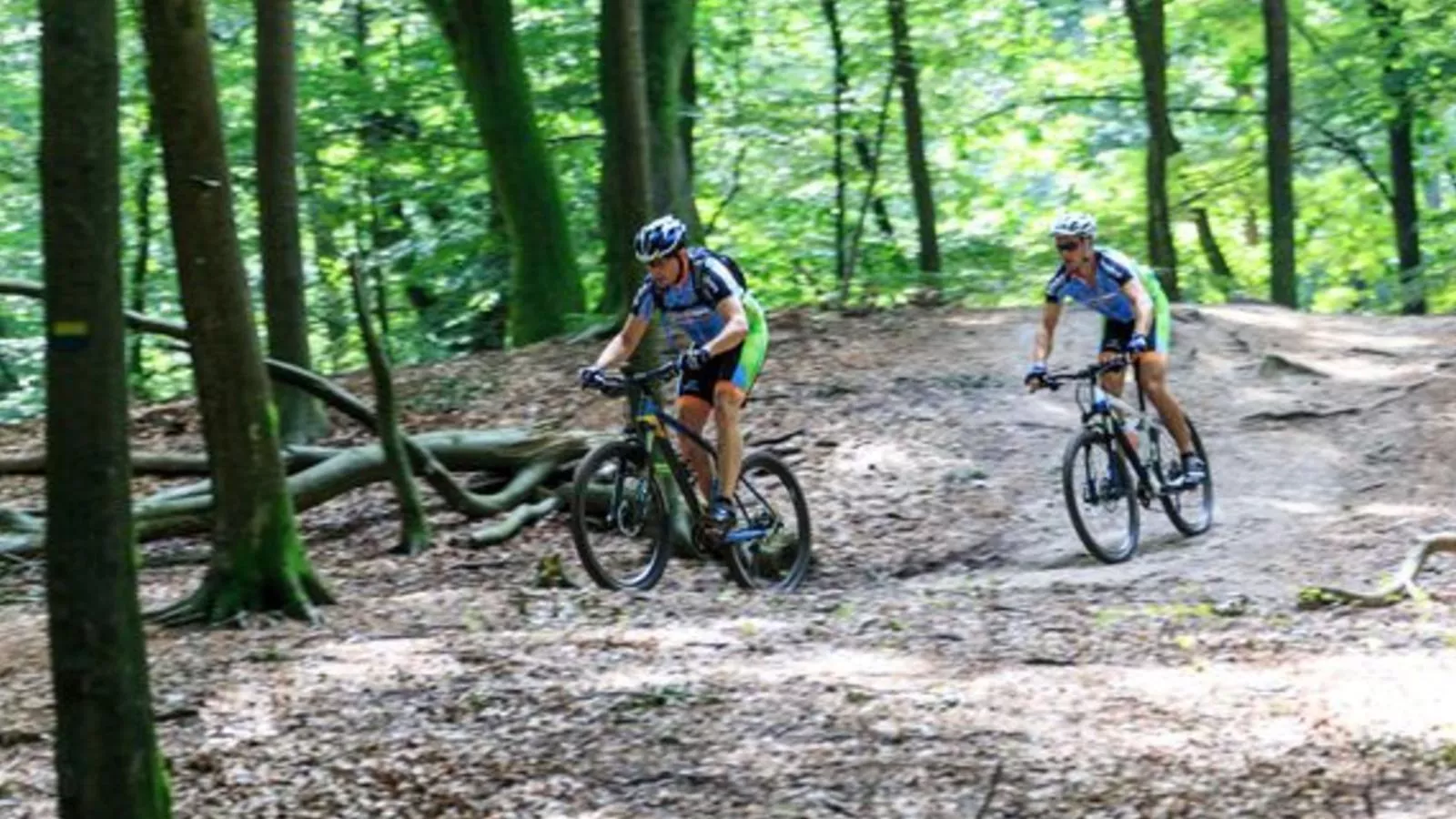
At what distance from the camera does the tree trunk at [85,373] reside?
400 cm

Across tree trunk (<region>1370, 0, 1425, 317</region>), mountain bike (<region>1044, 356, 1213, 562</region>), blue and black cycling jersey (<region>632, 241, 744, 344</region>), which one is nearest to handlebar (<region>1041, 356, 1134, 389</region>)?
mountain bike (<region>1044, 356, 1213, 562</region>)

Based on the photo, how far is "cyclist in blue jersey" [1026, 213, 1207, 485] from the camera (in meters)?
10.7

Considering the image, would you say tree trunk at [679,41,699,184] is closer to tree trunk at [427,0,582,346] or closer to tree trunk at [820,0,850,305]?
tree trunk at [427,0,582,346]

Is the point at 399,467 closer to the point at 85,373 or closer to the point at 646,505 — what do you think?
the point at 646,505

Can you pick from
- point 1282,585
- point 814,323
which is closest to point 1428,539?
point 1282,585

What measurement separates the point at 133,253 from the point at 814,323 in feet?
38.4

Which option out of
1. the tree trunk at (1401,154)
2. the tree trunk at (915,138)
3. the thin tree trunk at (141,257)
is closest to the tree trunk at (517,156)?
the thin tree trunk at (141,257)

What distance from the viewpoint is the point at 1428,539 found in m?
9.17

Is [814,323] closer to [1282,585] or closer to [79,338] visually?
[1282,585]

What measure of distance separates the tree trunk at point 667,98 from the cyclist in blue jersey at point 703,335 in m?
5.70

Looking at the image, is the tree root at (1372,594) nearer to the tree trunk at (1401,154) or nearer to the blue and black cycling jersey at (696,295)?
the blue and black cycling jersey at (696,295)

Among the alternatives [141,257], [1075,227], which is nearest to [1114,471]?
[1075,227]

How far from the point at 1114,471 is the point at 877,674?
454 cm

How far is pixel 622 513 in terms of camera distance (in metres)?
9.43
